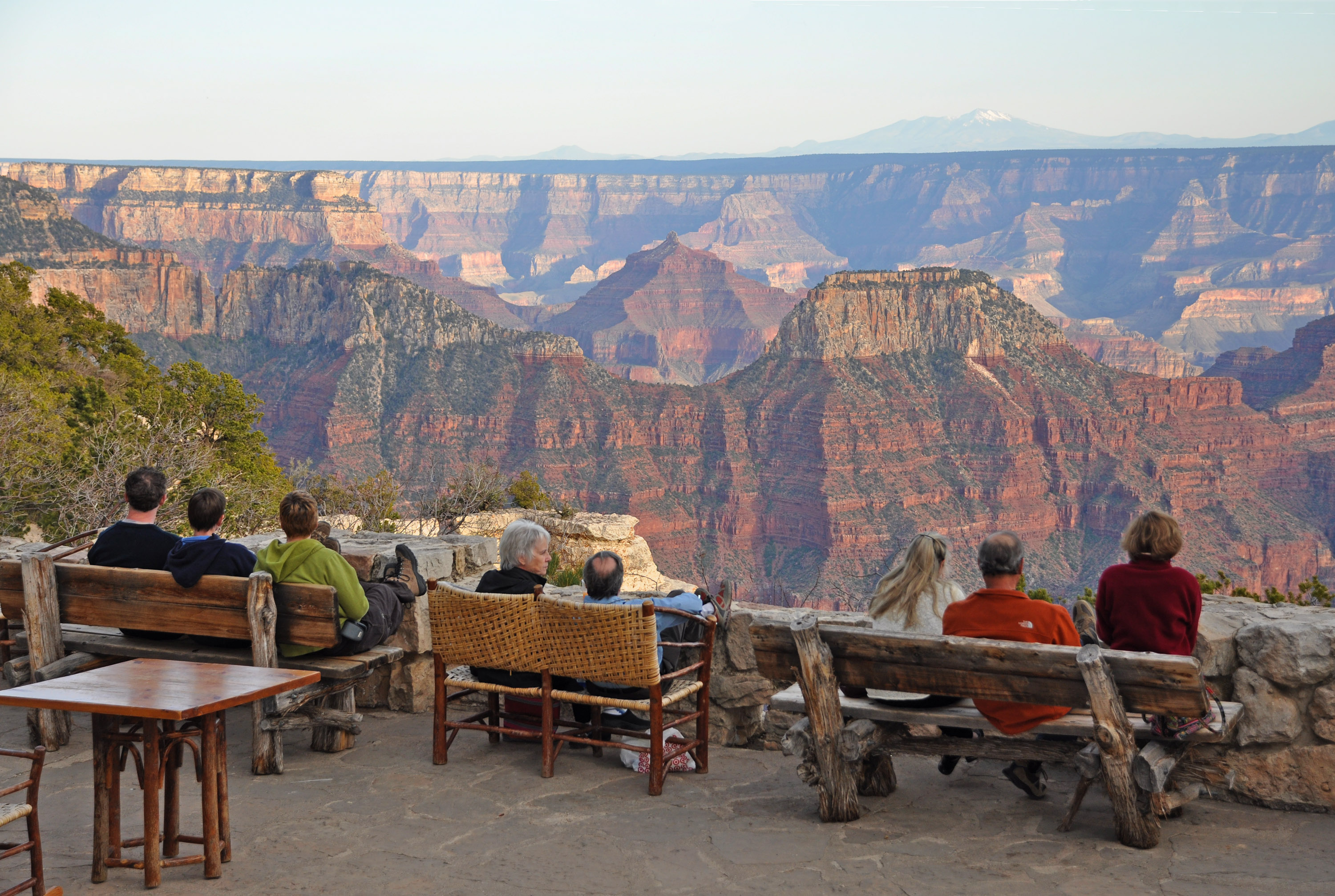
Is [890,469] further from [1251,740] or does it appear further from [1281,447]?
[1251,740]

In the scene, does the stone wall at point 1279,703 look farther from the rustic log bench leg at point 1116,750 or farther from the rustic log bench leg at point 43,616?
the rustic log bench leg at point 43,616

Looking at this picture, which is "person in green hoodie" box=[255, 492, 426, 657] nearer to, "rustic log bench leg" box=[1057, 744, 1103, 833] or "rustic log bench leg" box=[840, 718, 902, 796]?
"rustic log bench leg" box=[840, 718, 902, 796]

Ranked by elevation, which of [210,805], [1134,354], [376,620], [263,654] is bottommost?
[210,805]

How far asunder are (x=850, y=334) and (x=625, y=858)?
278 feet

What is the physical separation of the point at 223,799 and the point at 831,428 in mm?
81162

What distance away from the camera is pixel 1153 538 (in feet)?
15.5

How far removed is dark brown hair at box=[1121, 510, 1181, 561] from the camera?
4.73 m

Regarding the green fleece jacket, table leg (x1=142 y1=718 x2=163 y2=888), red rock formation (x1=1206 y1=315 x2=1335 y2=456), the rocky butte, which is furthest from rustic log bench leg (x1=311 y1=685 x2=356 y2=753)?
red rock formation (x1=1206 y1=315 x2=1335 y2=456)

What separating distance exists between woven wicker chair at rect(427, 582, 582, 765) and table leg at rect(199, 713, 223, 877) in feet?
4.51

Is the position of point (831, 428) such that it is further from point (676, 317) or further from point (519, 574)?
point (676, 317)

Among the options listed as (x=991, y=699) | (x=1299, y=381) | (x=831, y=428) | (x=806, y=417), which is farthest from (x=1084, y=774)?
(x=1299, y=381)

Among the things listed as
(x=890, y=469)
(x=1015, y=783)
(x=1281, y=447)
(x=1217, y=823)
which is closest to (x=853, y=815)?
(x=1015, y=783)

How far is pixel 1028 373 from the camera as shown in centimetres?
8781

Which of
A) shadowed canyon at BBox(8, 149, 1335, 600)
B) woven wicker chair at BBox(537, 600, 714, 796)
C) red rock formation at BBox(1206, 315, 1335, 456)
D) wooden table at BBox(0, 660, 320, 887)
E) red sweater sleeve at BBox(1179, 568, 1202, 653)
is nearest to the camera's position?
wooden table at BBox(0, 660, 320, 887)
